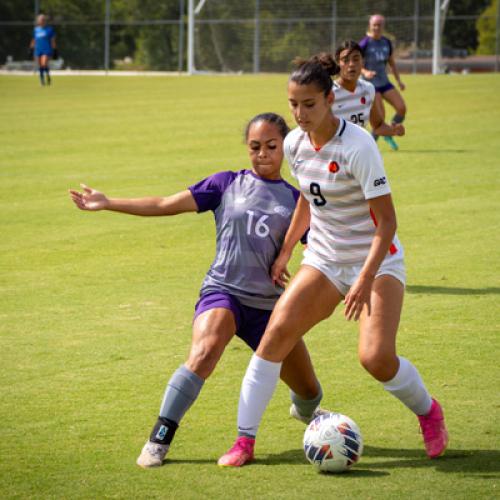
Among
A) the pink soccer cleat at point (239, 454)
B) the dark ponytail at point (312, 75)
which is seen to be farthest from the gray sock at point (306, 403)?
the dark ponytail at point (312, 75)

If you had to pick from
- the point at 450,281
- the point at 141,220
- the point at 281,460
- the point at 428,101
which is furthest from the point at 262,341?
the point at 428,101

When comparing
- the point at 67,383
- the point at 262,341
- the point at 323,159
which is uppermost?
the point at 323,159

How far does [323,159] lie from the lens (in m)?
5.61

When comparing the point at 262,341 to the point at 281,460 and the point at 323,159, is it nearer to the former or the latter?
the point at 281,460

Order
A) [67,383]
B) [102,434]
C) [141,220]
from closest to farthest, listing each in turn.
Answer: [102,434] < [67,383] < [141,220]

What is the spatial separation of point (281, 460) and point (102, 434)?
1063mm

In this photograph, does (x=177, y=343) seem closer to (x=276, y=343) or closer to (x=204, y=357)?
(x=204, y=357)

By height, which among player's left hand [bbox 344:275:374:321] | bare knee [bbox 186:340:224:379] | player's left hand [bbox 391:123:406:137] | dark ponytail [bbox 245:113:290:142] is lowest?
bare knee [bbox 186:340:224:379]

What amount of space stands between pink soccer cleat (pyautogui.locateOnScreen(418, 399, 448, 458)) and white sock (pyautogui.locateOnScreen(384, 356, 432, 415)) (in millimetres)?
39

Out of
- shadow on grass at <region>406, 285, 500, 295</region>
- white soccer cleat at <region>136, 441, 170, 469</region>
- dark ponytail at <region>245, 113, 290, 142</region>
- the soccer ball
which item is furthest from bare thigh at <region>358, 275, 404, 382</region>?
shadow on grass at <region>406, 285, 500, 295</region>

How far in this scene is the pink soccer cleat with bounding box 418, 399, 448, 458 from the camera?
5648 mm

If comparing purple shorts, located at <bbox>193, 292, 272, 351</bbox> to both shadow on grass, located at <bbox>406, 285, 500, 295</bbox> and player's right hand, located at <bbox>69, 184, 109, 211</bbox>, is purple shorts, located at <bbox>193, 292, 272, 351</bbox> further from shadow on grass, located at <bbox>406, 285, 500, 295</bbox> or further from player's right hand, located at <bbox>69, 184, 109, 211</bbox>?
shadow on grass, located at <bbox>406, 285, 500, 295</bbox>

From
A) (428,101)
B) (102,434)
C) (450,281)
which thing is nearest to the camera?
(102,434)

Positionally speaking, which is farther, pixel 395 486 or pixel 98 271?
pixel 98 271
